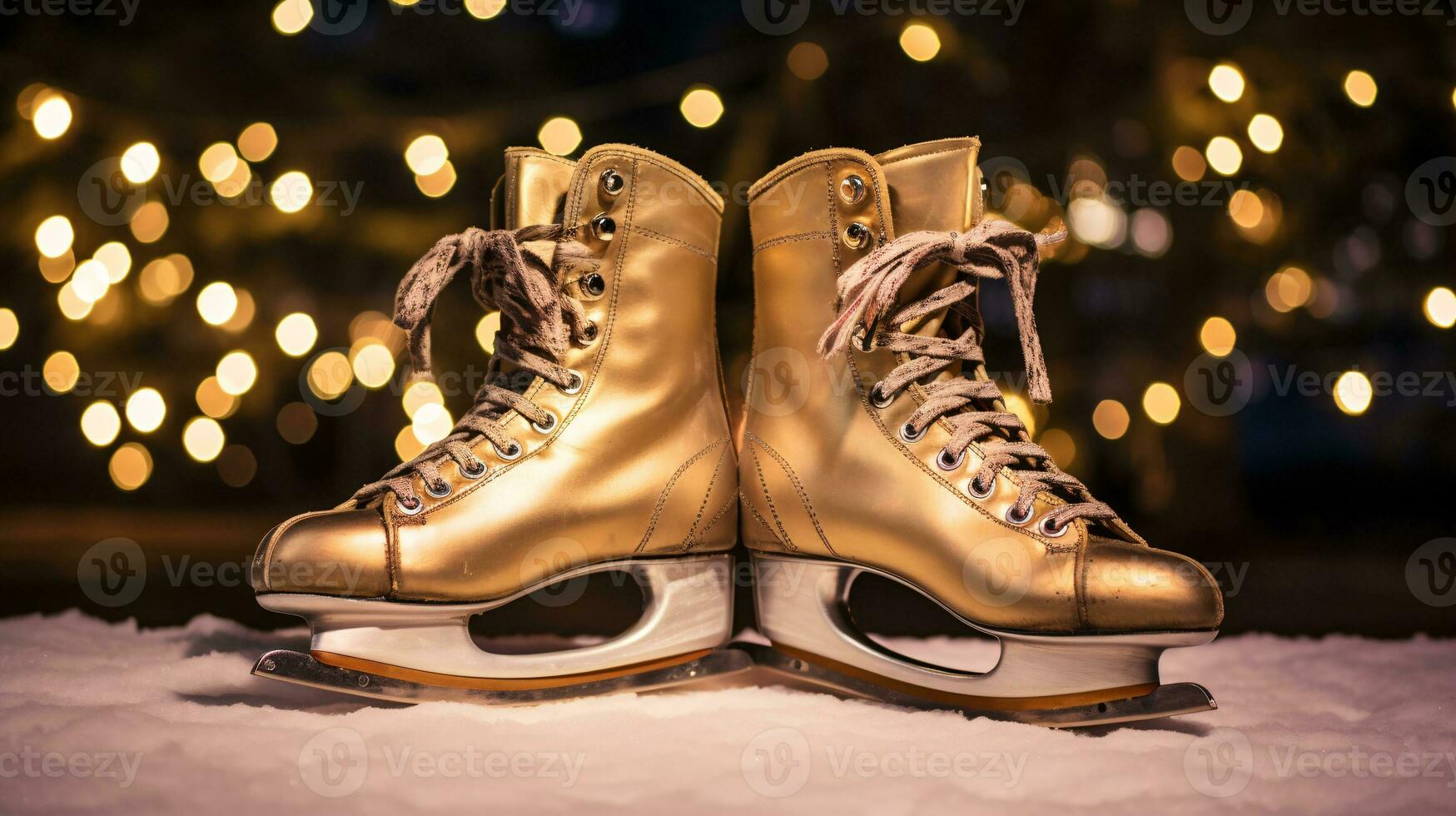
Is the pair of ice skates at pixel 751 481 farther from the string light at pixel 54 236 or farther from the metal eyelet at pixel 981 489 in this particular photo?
the string light at pixel 54 236

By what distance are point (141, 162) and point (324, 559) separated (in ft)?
5.03

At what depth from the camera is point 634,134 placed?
1.70 m

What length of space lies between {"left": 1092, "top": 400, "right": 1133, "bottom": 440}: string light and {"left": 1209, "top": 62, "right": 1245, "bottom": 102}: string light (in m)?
0.58

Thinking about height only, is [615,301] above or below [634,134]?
below

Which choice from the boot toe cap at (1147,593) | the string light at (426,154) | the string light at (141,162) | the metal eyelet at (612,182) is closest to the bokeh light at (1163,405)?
the boot toe cap at (1147,593)

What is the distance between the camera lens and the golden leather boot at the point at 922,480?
30.6 inches

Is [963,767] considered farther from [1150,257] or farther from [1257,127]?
[1257,127]

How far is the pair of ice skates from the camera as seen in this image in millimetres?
799

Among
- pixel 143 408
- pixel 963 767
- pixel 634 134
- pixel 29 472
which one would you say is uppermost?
pixel 634 134

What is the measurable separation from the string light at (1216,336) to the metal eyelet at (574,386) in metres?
1.37

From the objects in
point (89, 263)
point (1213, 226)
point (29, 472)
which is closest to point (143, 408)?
point (89, 263)

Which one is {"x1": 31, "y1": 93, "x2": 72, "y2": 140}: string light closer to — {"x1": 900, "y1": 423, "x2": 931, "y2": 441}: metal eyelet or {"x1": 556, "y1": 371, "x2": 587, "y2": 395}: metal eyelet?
{"x1": 556, "y1": 371, "x2": 587, "y2": 395}: metal eyelet

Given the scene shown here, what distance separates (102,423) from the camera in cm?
203

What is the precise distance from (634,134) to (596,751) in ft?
4.06
